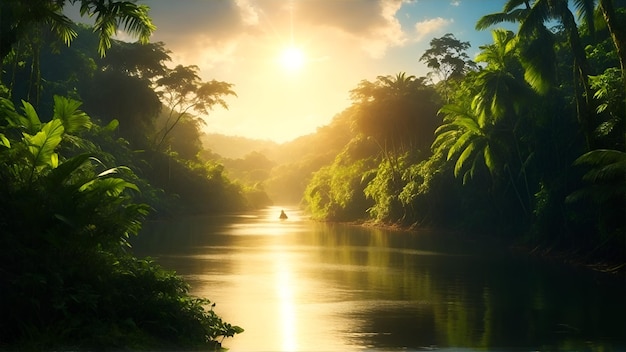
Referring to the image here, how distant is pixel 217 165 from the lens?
8075 cm

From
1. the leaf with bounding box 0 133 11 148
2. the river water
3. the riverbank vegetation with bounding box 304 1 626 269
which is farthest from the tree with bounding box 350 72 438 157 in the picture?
the leaf with bounding box 0 133 11 148

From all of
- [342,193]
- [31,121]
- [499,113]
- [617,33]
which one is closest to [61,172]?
[31,121]

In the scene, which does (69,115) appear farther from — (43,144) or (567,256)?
(567,256)

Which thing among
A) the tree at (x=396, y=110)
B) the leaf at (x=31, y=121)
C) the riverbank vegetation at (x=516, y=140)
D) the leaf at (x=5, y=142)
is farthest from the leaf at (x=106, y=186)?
the tree at (x=396, y=110)

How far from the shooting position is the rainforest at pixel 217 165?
9656mm

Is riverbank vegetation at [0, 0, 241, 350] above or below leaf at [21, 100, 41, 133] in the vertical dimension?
below

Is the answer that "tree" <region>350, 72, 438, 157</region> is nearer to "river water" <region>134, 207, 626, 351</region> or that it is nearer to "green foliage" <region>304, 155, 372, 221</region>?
"green foliage" <region>304, 155, 372, 221</region>

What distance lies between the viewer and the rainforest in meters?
9.66

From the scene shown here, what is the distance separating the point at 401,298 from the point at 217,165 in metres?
66.2

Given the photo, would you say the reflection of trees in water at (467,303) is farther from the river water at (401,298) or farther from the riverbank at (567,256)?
the riverbank at (567,256)

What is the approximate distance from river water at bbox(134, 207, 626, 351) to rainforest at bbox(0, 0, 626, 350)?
1.25 metres

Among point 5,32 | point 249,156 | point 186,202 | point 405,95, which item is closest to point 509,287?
point 5,32

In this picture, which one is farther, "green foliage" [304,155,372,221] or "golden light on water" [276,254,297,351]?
"green foliage" [304,155,372,221]

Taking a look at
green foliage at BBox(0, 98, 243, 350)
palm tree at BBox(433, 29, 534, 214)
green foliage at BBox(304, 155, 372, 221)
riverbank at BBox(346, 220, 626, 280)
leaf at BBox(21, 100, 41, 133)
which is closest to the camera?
green foliage at BBox(0, 98, 243, 350)
